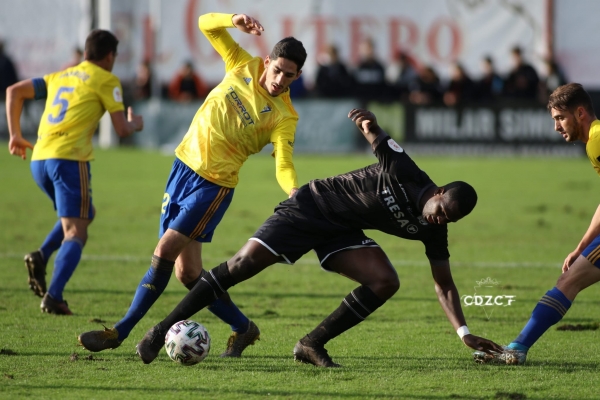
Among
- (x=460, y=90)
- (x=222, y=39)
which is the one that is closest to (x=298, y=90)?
(x=460, y=90)

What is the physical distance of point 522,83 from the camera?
23.0 meters

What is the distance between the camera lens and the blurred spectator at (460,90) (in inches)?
898

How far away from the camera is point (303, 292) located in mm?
8836

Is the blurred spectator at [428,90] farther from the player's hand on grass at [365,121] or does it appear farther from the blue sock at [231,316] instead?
the player's hand on grass at [365,121]

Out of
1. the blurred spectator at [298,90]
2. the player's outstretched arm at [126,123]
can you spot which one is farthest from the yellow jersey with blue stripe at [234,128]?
the blurred spectator at [298,90]

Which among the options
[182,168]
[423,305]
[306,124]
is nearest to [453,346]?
[423,305]

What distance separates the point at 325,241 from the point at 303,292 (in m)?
2.87

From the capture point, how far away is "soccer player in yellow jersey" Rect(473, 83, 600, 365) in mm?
5980

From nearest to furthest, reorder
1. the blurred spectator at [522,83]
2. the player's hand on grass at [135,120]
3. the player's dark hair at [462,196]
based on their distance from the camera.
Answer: the player's dark hair at [462,196] → the player's hand on grass at [135,120] → the blurred spectator at [522,83]

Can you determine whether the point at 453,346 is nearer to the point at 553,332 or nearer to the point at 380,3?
the point at 553,332

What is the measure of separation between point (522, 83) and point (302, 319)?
55.0 feet

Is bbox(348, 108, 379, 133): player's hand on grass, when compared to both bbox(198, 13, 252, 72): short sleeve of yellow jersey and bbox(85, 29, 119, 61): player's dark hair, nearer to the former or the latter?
bbox(198, 13, 252, 72): short sleeve of yellow jersey

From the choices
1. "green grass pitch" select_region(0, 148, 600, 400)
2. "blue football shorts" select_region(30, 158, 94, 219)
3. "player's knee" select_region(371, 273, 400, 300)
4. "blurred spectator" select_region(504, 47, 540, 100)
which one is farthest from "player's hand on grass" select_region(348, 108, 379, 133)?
"blurred spectator" select_region(504, 47, 540, 100)

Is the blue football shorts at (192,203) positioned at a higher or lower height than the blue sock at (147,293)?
higher
